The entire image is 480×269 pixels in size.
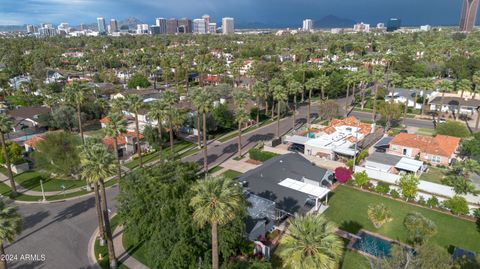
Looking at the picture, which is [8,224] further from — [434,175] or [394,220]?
[434,175]

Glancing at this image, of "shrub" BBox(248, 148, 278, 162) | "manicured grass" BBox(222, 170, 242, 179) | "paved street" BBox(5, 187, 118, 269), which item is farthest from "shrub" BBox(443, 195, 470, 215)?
"paved street" BBox(5, 187, 118, 269)

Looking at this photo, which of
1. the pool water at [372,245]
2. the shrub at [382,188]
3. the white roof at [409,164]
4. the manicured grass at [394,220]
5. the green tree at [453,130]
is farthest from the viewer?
→ the green tree at [453,130]

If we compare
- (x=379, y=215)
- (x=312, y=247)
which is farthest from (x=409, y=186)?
(x=312, y=247)

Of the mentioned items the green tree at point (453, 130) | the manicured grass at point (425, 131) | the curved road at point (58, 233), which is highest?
the green tree at point (453, 130)

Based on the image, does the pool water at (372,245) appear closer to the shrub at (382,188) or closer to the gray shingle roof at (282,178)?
the gray shingle roof at (282,178)

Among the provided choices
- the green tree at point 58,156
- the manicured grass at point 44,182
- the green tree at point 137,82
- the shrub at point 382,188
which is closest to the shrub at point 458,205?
the shrub at point 382,188

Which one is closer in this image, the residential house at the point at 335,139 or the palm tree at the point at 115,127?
the palm tree at the point at 115,127
